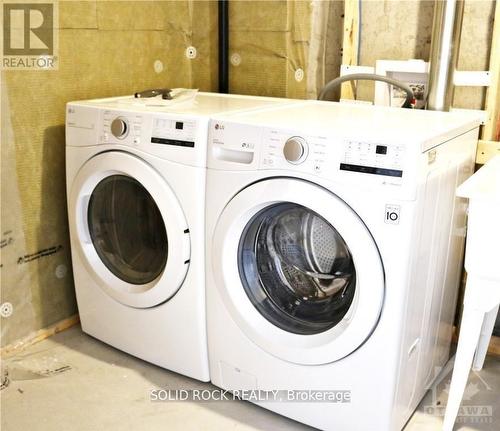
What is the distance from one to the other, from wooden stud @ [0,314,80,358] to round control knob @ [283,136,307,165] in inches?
51.8

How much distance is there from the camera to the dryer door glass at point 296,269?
162 centimetres

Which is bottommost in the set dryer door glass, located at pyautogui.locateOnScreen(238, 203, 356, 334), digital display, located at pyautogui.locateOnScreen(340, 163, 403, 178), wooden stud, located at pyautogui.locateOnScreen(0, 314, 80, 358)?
wooden stud, located at pyautogui.locateOnScreen(0, 314, 80, 358)

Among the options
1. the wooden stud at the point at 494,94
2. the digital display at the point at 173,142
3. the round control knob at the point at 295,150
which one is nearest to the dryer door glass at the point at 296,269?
the round control knob at the point at 295,150

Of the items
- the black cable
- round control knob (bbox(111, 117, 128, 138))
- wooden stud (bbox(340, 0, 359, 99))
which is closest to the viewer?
round control knob (bbox(111, 117, 128, 138))

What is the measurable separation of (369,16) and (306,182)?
1104mm

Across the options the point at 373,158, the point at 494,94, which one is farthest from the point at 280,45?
A: the point at 373,158

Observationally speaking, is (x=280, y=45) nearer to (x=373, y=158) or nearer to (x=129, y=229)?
(x=129, y=229)

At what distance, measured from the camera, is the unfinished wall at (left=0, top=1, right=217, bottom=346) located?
2.02 m

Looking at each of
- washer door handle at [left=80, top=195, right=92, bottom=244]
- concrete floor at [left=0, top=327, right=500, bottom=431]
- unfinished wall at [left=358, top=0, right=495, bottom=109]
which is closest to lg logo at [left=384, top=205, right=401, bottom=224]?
concrete floor at [left=0, top=327, right=500, bottom=431]

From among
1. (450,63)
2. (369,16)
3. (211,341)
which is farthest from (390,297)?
(369,16)

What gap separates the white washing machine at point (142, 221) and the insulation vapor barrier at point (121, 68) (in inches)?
5.8

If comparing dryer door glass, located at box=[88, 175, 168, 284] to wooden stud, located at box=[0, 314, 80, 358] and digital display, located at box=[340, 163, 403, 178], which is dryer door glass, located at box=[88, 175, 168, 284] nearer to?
wooden stud, located at box=[0, 314, 80, 358]

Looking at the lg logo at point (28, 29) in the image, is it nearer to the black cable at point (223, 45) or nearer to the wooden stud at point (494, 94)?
the black cable at point (223, 45)

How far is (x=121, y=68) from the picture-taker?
7.68ft
